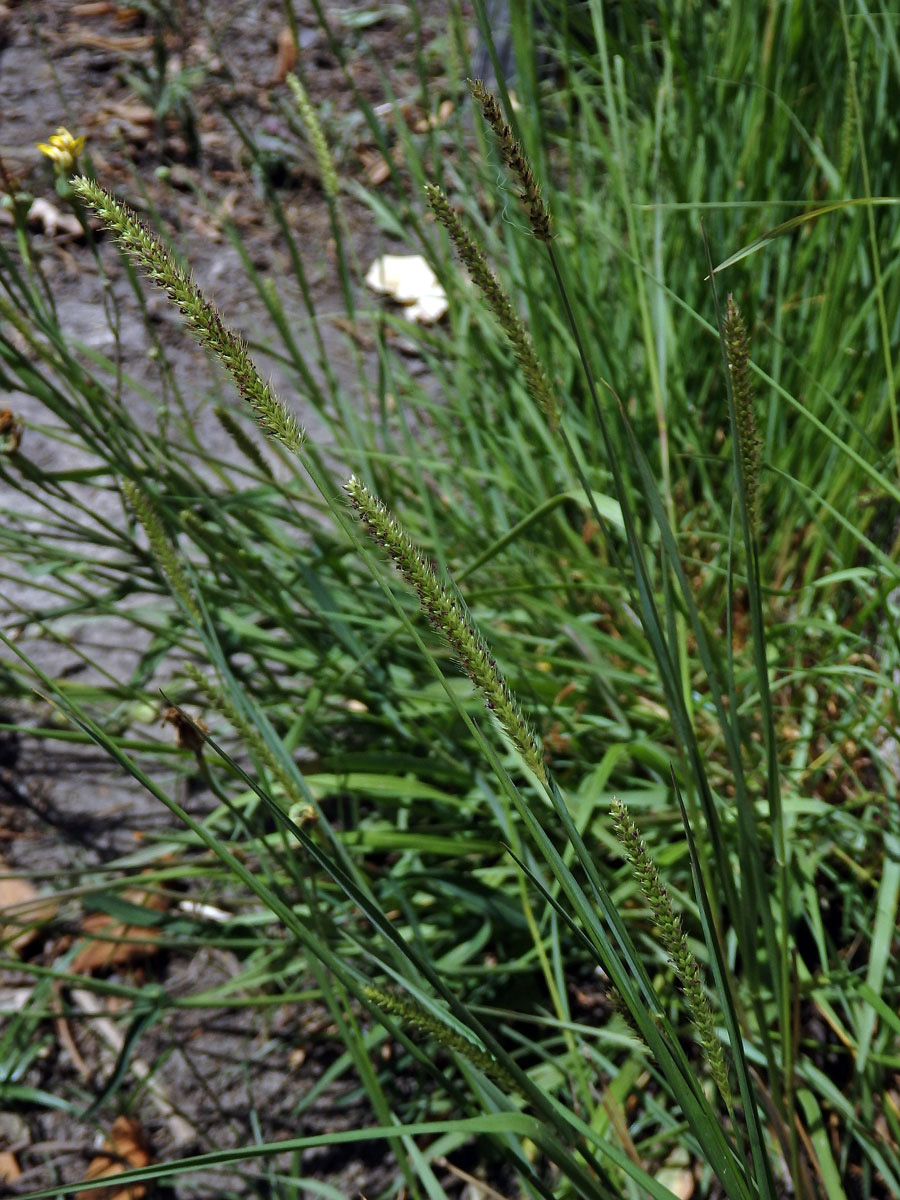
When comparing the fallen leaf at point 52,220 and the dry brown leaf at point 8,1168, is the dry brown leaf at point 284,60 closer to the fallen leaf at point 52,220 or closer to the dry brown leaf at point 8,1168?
the fallen leaf at point 52,220

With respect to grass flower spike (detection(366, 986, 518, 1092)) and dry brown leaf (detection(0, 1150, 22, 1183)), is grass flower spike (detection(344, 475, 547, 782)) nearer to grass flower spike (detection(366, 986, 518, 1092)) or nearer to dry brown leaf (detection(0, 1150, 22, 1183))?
grass flower spike (detection(366, 986, 518, 1092))

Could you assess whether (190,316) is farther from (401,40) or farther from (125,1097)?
(401,40)

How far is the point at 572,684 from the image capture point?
1.44m

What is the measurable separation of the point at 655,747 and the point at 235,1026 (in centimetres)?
76

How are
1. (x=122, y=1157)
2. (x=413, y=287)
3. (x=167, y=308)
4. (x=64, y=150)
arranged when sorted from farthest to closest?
(x=413, y=287)
(x=167, y=308)
(x=122, y=1157)
(x=64, y=150)

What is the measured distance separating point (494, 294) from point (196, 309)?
26 cm

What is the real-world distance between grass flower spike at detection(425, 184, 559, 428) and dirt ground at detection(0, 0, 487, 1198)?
0.83 m

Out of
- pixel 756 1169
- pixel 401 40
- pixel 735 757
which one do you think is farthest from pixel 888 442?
pixel 401 40

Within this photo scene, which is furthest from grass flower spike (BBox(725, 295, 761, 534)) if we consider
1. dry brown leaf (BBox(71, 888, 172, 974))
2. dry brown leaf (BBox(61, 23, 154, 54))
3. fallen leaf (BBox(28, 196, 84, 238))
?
dry brown leaf (BBox(61, 23, 154, 54))

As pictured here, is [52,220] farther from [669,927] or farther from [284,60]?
[669,927]

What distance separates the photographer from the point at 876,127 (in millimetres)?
1493

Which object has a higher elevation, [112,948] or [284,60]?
[284,60]

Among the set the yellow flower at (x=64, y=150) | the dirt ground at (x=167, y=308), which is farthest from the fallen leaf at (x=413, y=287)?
the yellow flower at (x=64, y=150)

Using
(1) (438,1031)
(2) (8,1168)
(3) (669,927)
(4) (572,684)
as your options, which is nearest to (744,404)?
(3) (669,927)
